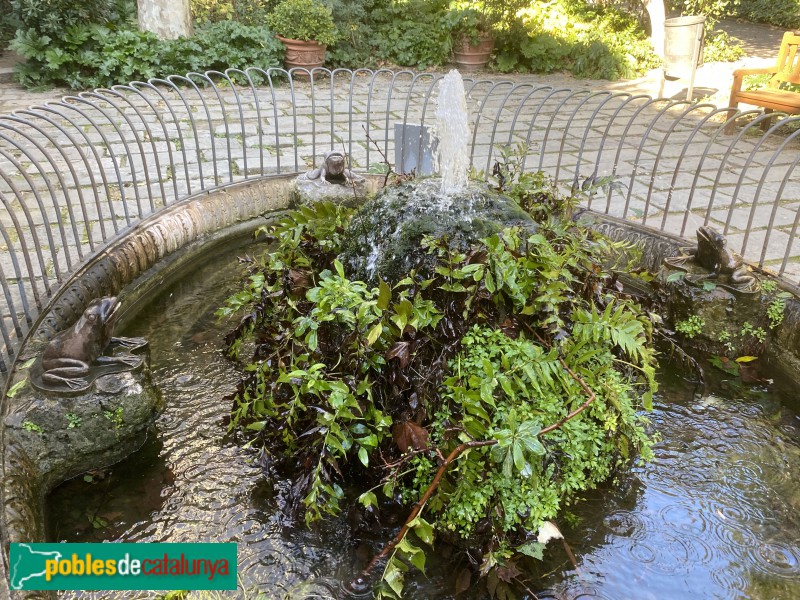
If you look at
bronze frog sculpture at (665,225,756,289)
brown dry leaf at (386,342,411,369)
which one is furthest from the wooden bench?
brown dry leaf at (386,342,411,369)

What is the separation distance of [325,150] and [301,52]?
12.1 ft

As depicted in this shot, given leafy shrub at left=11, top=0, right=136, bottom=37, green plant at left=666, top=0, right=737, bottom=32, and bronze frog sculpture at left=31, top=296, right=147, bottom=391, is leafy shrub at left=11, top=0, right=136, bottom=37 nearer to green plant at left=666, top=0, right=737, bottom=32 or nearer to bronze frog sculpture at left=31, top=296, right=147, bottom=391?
bronze frog sculpture at left=31, top=296, right=147, bottom=391

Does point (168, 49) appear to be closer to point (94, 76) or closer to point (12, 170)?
point (94, 76)

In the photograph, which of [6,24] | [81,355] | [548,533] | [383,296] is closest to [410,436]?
[383,296]

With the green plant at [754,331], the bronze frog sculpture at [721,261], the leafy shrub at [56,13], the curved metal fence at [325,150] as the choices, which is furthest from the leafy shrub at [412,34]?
the green plant at [754,331]

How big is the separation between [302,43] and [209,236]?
604cm

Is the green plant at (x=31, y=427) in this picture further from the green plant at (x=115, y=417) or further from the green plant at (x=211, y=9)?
the green plant at (x=211, y=9)

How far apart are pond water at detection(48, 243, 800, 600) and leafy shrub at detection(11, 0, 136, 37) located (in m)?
7.38

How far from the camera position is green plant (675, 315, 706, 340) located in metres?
3.94

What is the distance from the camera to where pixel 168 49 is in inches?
361

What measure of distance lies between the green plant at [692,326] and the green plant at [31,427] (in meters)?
3.45

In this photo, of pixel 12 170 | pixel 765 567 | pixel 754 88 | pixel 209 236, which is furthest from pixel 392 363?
pixel 754 88

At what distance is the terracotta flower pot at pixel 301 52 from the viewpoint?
9922 mm

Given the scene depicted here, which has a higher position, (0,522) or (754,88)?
(754,88)
